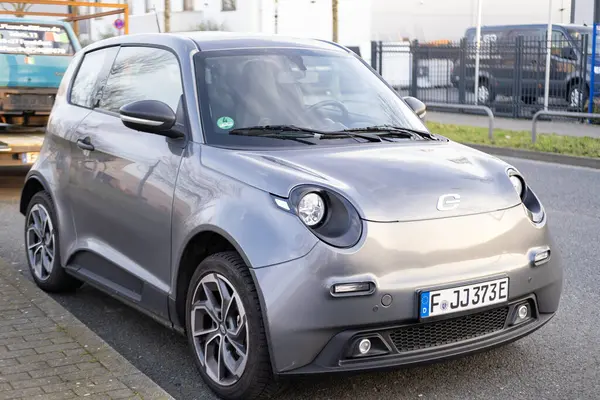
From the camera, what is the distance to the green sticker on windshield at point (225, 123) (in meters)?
4.83

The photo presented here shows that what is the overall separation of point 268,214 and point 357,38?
38.1m

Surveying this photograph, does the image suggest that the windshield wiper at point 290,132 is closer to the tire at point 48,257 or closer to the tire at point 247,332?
the tire at point 247,332

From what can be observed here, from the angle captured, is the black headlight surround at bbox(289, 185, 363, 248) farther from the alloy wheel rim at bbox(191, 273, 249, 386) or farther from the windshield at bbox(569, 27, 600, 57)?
the windshield at bbox(569, 27, 600, 57)

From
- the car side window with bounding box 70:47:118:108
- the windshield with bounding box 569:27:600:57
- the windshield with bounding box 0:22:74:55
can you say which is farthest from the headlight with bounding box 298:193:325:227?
the windshield with bounding box 569:27:600:57

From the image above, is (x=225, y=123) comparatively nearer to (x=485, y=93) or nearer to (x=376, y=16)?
(x=485, y=93)

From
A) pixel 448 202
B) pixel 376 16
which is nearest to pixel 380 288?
pixel 448 202

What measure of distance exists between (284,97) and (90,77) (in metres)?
1.69

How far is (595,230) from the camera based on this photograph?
27.6 feet

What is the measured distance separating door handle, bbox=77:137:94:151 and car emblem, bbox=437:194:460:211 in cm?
232

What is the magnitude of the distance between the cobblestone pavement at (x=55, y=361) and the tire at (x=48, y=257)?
0.40 m

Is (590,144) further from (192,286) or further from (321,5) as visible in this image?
(321,5)

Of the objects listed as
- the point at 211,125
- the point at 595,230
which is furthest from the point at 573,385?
the point at 595,230

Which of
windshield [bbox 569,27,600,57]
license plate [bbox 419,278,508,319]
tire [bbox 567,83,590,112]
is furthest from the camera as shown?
tire [bbox 567,83,590,112]

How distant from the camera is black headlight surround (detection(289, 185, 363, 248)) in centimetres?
396
